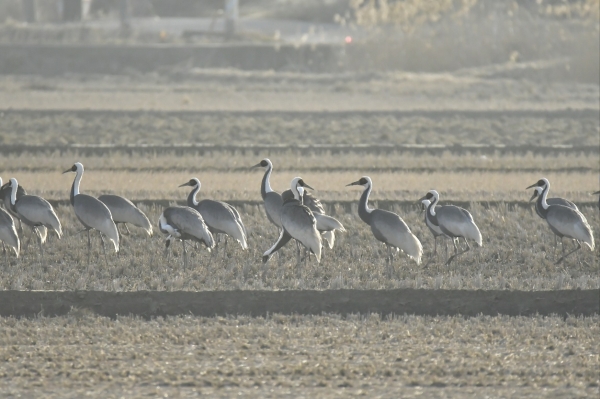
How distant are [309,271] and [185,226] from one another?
1.39 metres

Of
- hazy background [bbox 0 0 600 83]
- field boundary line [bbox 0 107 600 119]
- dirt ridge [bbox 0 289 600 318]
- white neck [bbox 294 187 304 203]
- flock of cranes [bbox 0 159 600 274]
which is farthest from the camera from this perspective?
hazy background [bbox 0 0 600 83]

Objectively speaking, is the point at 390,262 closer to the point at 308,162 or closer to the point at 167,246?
the point at 167,246

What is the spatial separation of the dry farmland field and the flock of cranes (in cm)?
27

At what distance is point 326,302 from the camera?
32.8 ft

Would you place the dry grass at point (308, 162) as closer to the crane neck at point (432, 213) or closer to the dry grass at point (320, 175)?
the dry grass at point (320, 175)

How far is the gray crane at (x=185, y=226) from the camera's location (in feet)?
39.2

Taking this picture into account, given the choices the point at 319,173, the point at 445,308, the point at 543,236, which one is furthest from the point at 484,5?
the point at 445,308

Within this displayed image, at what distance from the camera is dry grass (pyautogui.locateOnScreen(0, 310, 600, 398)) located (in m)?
7.80

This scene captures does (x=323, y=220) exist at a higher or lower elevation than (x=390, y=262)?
higher

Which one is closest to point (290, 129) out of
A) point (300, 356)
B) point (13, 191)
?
point (13, 191)

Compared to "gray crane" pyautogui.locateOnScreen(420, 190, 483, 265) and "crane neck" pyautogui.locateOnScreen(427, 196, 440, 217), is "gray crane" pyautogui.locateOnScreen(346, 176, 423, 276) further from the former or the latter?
"crane neck" pyautogui.locateOnScreen(427, 196, 440, 217)

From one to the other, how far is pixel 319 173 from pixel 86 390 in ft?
37.5

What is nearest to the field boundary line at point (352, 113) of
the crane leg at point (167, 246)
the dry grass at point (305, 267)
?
the dry grass at point (305, 267)

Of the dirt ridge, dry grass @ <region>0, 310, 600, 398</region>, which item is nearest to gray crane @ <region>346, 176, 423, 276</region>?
the dirt ridge
